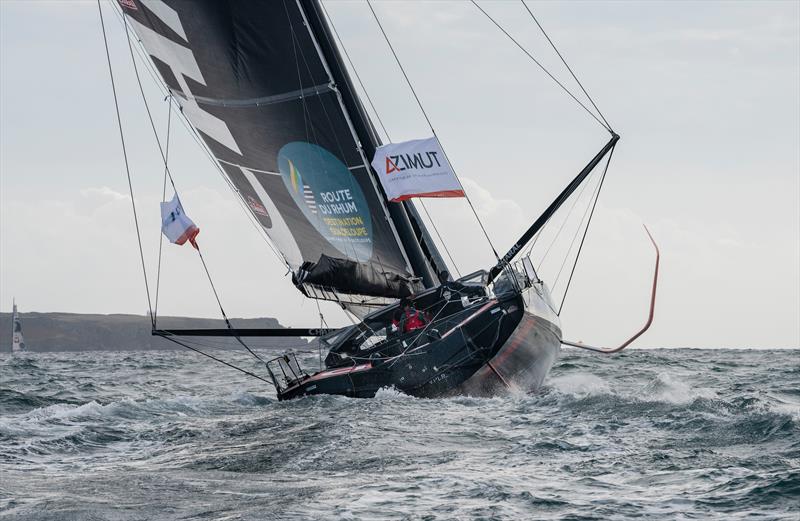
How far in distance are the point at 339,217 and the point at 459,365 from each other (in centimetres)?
368

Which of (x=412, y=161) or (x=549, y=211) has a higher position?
(x=412, y=161)

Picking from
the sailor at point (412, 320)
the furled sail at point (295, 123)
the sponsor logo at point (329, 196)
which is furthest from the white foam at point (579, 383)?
the sponsor logo at point (329, 196)

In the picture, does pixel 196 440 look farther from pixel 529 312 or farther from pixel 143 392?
pixel 143 392

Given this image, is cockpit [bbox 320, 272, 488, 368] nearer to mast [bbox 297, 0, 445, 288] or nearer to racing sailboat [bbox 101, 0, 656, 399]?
racing sailboat [bbox 101, 0, 656, 399]

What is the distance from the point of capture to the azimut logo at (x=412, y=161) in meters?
11.8

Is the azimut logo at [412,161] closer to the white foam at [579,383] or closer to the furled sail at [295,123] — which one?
the furled sail at [295,123]

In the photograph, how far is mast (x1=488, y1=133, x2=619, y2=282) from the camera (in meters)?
13.0

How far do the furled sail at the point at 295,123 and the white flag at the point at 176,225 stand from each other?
1752 millimetres

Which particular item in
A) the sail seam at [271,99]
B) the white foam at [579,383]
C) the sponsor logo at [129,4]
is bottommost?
the white foam at [579,383]

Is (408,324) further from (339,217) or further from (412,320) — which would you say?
(339,217)

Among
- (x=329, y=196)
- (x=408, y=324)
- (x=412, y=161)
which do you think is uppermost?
(x=412, y=161)

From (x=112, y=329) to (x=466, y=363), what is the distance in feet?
405

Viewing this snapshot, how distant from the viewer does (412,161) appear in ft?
39.1

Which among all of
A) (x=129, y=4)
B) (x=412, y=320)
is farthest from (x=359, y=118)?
(x=129, y=4)
